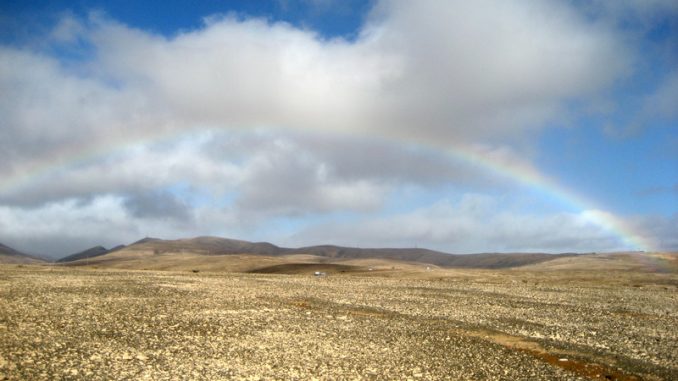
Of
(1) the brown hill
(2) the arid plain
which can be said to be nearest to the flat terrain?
(2) the arid plain

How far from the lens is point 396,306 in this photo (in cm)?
3094

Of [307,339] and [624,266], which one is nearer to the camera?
[307,339]

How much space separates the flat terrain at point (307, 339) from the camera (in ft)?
47.3

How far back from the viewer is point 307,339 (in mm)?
18984

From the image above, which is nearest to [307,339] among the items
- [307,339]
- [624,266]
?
[307,339]

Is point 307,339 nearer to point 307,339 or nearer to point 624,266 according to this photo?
point 307,339

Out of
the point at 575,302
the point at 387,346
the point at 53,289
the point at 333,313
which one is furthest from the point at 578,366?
the point at 53,289

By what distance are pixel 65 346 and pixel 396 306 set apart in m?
19.5

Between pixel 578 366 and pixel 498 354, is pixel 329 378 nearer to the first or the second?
Result: pixel 498 354

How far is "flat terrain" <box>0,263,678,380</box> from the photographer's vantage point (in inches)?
568

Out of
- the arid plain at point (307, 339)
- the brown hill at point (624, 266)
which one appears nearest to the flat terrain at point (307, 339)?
the arid plain at point (307, 339)

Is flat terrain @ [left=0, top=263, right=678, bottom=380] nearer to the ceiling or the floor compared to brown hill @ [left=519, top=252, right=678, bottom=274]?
nearer to the floor

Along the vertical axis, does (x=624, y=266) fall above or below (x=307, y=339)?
above

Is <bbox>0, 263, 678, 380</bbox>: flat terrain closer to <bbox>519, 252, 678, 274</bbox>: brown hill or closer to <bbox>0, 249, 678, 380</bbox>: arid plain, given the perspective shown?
<bbox>0, 249, 678, 380</bbox>: arid plain
